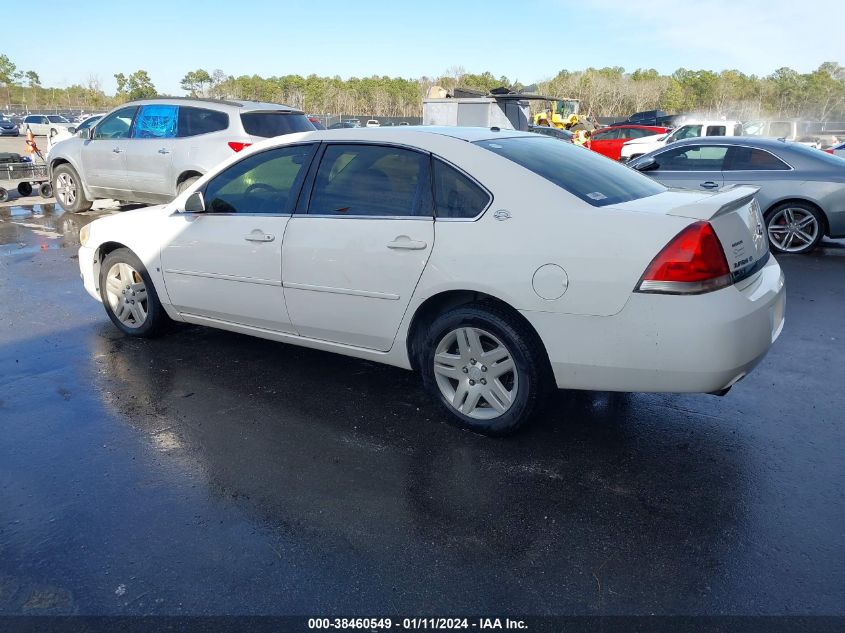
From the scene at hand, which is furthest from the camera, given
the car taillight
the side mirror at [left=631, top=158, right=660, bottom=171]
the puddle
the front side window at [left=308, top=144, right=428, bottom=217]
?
the puddle

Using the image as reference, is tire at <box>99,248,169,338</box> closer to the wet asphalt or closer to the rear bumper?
the wet asphalt

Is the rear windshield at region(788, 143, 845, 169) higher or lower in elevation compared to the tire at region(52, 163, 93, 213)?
higher

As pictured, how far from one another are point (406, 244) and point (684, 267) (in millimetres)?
1406

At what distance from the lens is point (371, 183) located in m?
3.88

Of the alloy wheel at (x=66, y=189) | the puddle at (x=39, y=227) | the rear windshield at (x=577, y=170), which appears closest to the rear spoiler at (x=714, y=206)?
the rear windshield at (x=577, y=170)

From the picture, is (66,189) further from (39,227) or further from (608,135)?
(608,135)

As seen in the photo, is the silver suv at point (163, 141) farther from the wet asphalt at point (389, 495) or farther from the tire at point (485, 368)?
the tire at point (485, 368)

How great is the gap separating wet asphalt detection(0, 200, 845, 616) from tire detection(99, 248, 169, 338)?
38 cm

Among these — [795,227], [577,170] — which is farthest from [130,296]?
[795,227]

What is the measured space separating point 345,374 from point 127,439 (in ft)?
4.73

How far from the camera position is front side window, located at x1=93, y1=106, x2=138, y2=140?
1057 cm

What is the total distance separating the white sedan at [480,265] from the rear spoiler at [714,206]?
2 cm

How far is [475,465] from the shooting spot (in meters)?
3.31

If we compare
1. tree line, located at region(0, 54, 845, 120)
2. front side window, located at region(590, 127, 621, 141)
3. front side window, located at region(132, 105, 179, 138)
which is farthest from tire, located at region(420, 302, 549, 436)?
tree line, located at region(0, 54, 845, 120)
